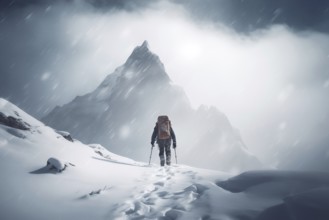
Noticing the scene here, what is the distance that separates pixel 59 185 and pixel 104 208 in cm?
205

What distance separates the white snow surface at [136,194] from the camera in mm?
4438

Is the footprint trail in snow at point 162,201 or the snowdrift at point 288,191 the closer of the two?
the snowdrift at point 288,191

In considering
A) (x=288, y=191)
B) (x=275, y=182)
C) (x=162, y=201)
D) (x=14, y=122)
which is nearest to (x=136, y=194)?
(x=162, y=201)

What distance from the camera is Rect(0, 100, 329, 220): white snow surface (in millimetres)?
4438

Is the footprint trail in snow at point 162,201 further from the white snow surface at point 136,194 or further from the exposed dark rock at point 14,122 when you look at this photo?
the exposed dark rock at point 14,122

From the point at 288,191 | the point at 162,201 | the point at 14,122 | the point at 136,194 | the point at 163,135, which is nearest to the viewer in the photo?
the point at 288,191

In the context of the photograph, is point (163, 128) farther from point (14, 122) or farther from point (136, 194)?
point (136, 194)

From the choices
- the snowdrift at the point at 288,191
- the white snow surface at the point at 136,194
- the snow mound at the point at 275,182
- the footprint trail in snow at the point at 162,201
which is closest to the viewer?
the snowdrift at the point at 288,191

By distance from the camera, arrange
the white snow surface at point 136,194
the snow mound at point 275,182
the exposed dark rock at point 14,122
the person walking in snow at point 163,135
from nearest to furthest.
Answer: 1. the white snow surface at point 136,194
2. the snow mound at point 275,182
3. the exposed dark rock at point 14,122
4. the person walking in snow at point 163,135

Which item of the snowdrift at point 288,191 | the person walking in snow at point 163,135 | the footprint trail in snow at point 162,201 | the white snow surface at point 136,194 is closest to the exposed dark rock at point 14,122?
the white snow surface at point 136,194

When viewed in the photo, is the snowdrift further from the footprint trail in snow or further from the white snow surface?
the footprint trail in snow

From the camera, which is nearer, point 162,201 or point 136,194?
point 162,201

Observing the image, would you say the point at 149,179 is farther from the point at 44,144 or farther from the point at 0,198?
the point at 44,144

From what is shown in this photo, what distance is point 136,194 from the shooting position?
6.08 meters
